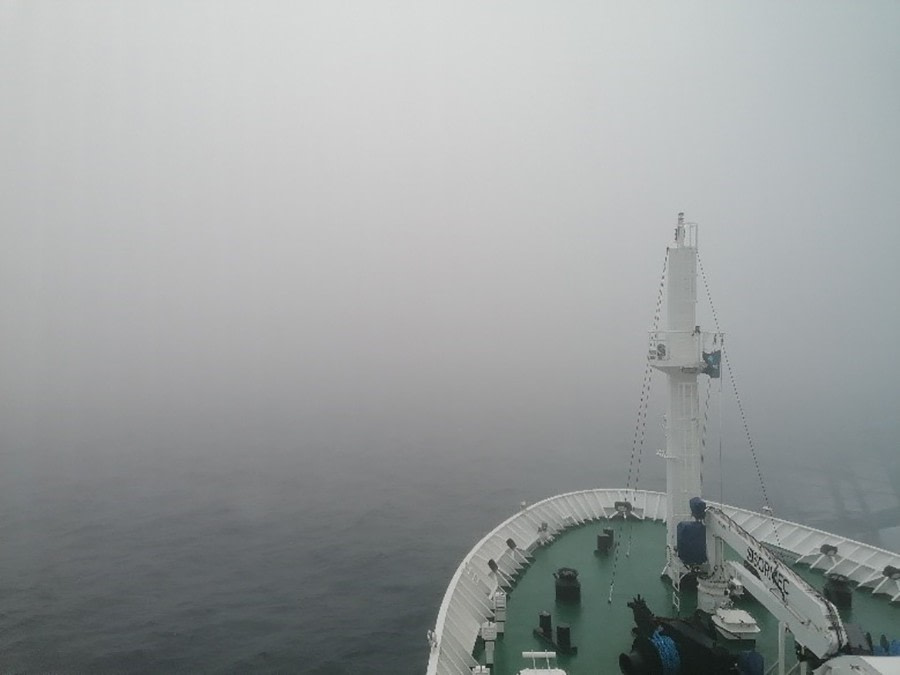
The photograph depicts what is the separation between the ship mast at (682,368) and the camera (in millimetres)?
17234

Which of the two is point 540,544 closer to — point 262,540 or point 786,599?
point 786,599

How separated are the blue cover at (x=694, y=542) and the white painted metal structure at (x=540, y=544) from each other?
577cm

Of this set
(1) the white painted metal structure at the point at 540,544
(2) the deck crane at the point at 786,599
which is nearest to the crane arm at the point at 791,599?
(2) the deck crane at the point at 786,599

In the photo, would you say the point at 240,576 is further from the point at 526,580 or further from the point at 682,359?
the point at 682,359

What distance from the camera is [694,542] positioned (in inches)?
648

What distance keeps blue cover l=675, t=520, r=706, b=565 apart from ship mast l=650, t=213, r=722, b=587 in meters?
0.82

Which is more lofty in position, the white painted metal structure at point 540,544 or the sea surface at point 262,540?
the white painted metal structure at point 540,544

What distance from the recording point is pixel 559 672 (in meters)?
12.1

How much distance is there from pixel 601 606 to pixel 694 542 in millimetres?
3376

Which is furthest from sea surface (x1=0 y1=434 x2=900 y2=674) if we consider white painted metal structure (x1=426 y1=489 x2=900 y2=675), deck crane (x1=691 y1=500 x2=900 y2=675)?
deck crane (x1=691 y1=500 x2=900 y2=675)

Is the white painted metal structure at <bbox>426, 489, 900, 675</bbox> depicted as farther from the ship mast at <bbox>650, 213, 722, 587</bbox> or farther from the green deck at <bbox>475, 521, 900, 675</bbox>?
the ship mast at <bbox>650, 213, 722, 587</bbox>

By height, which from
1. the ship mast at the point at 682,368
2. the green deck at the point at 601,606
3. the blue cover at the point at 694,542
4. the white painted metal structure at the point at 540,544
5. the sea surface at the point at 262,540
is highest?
the ship mast at the point at 682,368

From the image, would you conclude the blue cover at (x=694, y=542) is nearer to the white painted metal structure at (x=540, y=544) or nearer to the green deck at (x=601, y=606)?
the green deck at (x=601, y=606)

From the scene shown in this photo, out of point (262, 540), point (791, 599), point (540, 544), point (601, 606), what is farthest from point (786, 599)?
point (262, 540)
